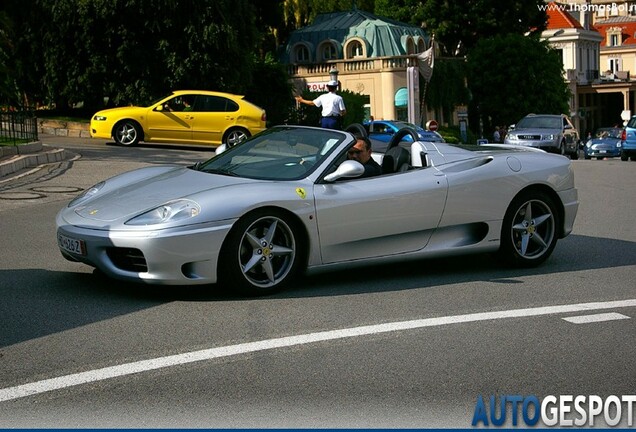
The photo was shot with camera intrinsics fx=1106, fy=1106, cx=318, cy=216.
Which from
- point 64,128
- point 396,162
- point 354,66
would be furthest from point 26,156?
point 354,66

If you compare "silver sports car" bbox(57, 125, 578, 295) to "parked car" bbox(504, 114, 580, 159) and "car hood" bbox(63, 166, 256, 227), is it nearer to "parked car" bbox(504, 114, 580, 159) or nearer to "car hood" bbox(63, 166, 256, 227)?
"car hood" bbox(63, 166, 256, 227)

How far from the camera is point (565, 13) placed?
375 feet

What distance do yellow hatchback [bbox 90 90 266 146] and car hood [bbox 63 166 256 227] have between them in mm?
19740

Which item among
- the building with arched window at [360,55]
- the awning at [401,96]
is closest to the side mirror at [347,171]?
the awning at [401,96]

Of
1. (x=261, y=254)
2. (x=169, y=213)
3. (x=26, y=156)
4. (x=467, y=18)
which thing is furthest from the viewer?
(x=467, y=18)

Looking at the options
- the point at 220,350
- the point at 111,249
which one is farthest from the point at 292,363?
the point at 111,249

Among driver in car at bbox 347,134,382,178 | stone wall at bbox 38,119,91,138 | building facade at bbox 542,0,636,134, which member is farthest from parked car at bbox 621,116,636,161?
building facade at bbox 542,0,636,134

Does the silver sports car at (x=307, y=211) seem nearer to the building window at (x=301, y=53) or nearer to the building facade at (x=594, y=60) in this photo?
the building window at (x=301, y=53)

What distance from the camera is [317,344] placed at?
21.2 ft

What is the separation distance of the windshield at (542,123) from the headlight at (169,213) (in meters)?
31.4

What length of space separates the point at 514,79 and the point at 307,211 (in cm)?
6326

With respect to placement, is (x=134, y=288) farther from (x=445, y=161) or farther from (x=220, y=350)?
(x=445, y=161)

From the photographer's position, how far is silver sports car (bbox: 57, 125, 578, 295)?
301 inches

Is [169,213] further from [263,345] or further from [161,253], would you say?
[263,345]
